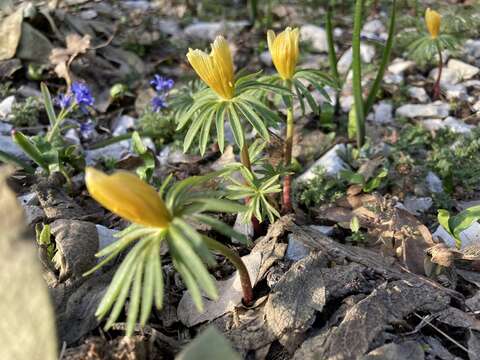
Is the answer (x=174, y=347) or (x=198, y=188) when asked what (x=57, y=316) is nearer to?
(x=174, y=347)

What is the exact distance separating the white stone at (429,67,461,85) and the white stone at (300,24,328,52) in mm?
793

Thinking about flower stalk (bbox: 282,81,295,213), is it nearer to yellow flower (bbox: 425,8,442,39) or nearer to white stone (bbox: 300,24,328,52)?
yellow flower (bbox: 425,8,442,39)

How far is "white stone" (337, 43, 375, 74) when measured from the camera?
3.52 meters

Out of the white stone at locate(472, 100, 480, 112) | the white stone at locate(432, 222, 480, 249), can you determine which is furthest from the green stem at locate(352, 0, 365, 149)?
the white stone at locate(472, 100, 480, 112)

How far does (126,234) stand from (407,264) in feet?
3.66

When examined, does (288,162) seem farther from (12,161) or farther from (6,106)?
(6,106)

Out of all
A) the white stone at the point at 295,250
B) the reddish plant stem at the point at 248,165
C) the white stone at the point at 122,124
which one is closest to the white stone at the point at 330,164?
the reddish plant stem at the point at 248,165

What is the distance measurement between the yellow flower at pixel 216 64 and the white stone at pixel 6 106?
5.63 feet

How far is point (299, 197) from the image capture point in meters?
2.44

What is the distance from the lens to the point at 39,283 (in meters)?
1.19

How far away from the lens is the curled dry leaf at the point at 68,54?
325cm

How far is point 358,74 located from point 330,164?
1.51 ft

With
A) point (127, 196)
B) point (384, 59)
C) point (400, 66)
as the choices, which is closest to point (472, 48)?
point (400, 66)

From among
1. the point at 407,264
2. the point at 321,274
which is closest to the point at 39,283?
the point at 321,274
